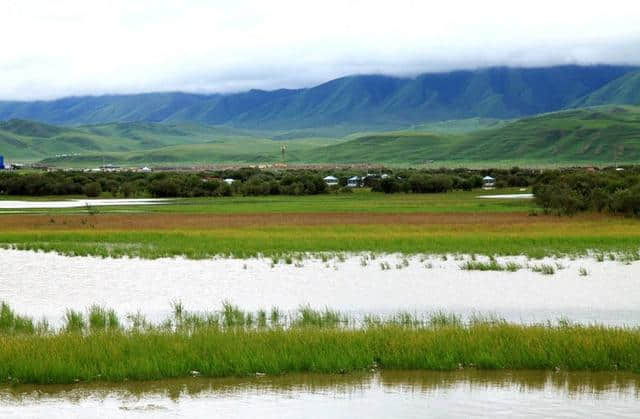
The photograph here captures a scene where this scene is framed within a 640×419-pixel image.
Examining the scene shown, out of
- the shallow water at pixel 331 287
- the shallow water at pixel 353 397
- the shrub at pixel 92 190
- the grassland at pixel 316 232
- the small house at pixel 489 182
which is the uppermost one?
the shallow water at pixel 353 397

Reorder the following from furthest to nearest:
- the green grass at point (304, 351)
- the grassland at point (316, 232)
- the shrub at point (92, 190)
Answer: the shrub at point (92, 190), the grassland at point (316, 232), the green grass at point (304, 351)

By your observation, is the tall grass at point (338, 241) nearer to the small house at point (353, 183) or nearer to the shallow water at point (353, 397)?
the shallow water at point (353, 397)

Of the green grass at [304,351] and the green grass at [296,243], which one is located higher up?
the green grass at [304,351]

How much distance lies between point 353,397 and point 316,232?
1298 inches

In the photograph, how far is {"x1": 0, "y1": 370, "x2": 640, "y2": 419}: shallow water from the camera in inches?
644

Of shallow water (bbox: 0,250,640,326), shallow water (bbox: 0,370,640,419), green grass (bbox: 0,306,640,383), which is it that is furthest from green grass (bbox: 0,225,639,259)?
shallow water (bbox: 0,370,640,419)

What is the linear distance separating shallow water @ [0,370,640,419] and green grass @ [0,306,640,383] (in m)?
0.26

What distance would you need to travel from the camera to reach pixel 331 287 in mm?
30531

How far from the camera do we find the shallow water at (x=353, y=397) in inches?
644

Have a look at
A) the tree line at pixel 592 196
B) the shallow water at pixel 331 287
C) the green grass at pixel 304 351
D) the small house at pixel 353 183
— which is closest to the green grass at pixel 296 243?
the shallow water at pixel 331 287

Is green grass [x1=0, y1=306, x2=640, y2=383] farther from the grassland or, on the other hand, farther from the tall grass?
the grassland

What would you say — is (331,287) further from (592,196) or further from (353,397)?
(592,196)

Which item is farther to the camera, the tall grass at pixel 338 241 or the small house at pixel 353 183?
the small house at pixel 353 183

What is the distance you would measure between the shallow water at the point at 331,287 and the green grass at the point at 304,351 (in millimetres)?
4176
